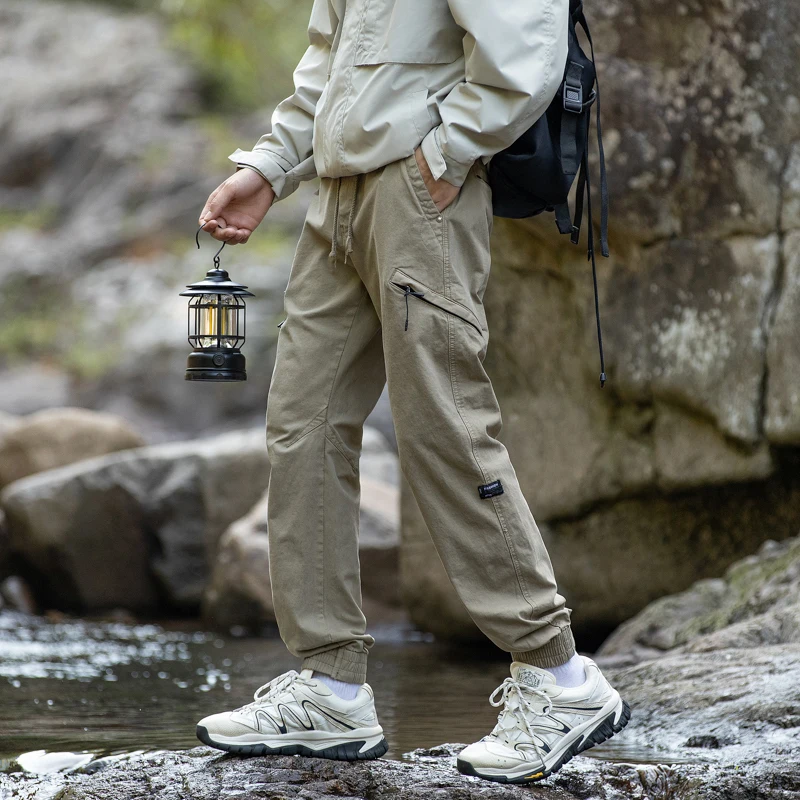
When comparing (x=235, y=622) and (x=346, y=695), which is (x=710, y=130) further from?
(x=235, y=622)

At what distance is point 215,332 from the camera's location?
106 inches

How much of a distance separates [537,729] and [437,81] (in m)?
1.31

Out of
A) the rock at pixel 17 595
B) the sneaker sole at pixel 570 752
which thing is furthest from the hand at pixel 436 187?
the rock at pixel 17 595

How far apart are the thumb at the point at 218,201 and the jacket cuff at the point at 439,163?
0.46 meters

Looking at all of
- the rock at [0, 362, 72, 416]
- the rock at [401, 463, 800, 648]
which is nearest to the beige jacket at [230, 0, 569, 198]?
the rock at [401, 463, 800, 648]

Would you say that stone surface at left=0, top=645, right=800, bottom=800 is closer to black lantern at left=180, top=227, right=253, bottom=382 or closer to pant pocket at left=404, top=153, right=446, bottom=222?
black lantern at left=180, top=227, right=253, bottom=382

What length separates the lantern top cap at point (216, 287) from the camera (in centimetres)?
261

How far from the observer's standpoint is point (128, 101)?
49.8ft

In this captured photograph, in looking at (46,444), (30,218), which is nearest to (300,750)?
(46,444)

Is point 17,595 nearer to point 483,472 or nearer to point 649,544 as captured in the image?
point 649,544

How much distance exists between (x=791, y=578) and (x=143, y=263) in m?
9.38

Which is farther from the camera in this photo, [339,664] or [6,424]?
[6,424]

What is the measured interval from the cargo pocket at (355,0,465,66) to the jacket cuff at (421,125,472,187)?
17 centimetres

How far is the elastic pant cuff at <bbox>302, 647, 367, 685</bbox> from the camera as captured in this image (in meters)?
2.43
